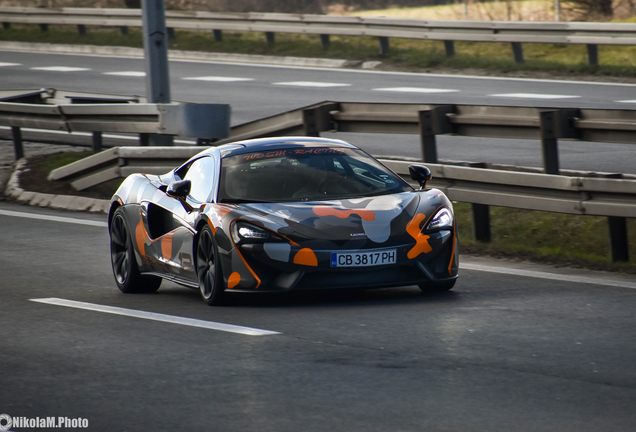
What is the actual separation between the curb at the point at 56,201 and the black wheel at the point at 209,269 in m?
6.04

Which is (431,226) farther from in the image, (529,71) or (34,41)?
(34,41)

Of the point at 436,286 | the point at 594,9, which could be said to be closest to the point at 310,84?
the point at 594,9

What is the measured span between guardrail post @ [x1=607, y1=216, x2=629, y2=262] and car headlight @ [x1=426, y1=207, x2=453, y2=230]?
2128mm

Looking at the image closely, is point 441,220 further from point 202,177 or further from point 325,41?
point 325,41

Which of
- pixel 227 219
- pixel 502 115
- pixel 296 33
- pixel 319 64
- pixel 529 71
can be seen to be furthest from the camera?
pixel 296 33

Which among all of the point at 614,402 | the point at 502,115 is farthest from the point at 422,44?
the point at 614,402

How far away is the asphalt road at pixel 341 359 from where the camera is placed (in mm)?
5367

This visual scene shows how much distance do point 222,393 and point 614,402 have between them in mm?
1865

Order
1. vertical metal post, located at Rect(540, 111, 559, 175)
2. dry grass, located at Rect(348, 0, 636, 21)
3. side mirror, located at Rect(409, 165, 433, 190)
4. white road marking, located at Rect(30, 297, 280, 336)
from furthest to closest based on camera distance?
1. dry grass, located at Rect(348, 0, 636, 21)
2. vertical metal post, located at Rect(540, 111, 559, 175)
3. side mirror, located at Rect(409, 165, 433, 190)
4. white road marking, located at Rect(30, 297, 280, 336)

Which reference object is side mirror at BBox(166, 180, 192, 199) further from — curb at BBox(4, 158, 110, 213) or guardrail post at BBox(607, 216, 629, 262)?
curb at BBox(4, 158, 110, 213)

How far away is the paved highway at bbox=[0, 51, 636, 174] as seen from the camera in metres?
15.9

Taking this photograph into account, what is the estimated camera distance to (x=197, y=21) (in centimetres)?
3119
